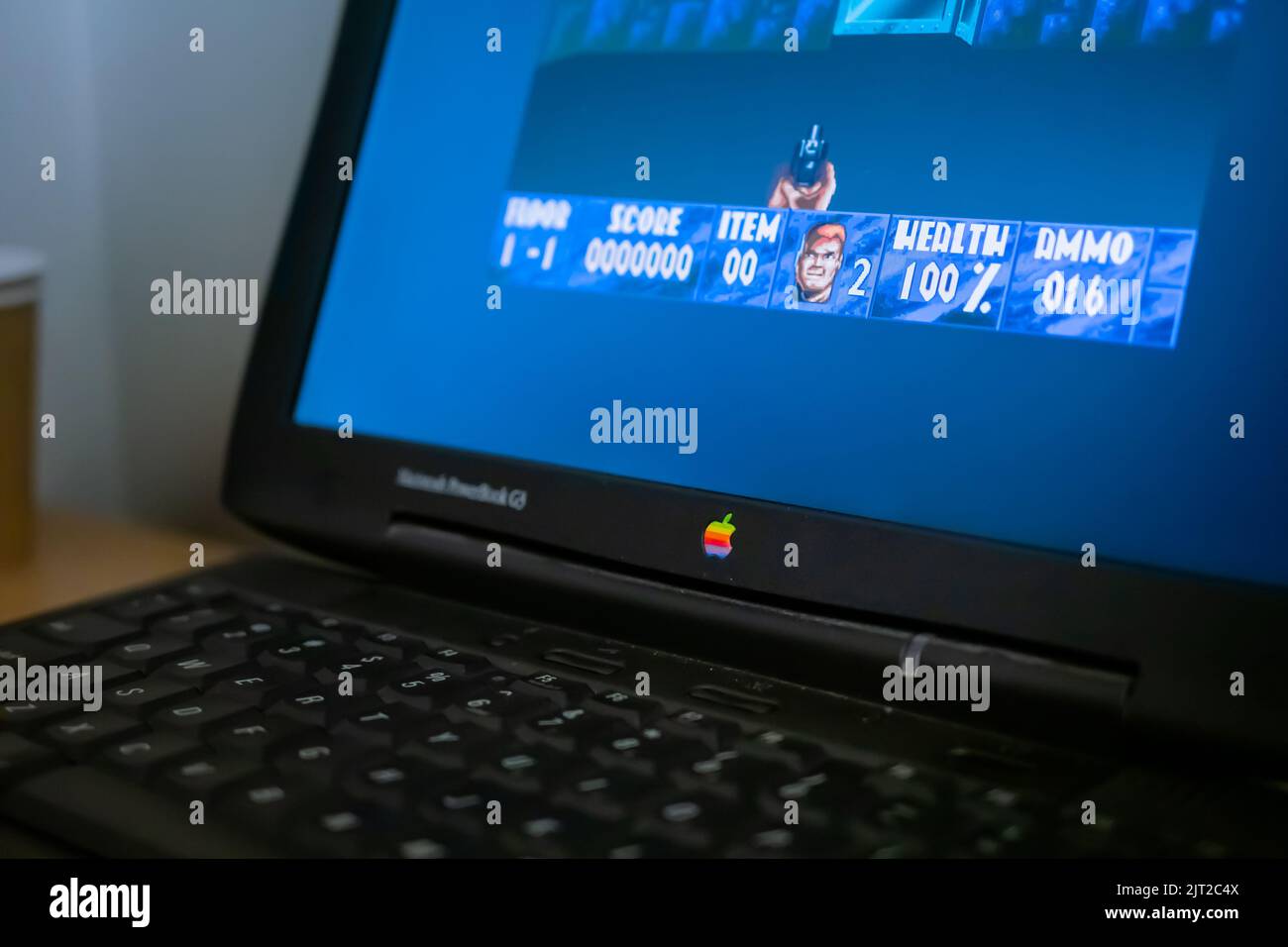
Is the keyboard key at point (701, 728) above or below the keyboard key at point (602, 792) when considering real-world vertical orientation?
above

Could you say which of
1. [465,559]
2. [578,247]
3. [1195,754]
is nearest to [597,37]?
[578,247]

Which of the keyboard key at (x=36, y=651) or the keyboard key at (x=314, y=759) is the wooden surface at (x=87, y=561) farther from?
the keyboard key at (x=314, y=759)

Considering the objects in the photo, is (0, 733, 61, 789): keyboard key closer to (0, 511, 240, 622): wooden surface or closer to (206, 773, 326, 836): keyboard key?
(206, 773, 326, 836): keyboard key

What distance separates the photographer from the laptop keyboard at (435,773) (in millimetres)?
385

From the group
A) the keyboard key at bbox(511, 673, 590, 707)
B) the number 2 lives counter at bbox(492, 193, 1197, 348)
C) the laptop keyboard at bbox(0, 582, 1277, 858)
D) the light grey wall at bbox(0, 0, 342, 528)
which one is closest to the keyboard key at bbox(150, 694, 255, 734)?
the laptop keyboard at bbox(0, 582, 1277, 858)

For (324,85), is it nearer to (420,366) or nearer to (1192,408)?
(420,366)

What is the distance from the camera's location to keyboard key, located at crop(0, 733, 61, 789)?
43cm

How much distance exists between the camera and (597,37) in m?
0.62

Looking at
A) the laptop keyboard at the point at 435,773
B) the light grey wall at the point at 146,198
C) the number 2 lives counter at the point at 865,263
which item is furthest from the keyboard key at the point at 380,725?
the light grey wall at the point at 146,198

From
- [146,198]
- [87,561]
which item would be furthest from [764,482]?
[146,198]

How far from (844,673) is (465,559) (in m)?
0.20

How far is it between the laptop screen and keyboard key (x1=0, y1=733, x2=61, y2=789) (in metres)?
0.25

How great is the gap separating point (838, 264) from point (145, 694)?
0.32m

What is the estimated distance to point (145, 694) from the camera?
0.49m
